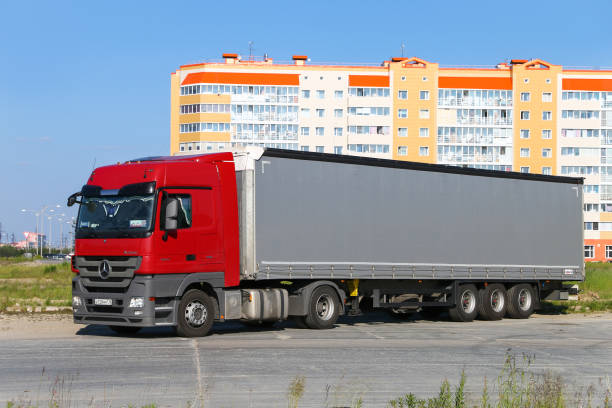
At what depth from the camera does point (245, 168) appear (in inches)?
723

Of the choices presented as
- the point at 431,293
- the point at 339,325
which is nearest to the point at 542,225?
the point at 431,293

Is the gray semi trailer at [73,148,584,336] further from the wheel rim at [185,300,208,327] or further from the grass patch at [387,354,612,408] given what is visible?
the grass patch at [387,354,612,408]

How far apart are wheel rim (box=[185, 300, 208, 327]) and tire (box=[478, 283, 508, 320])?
29.7ft

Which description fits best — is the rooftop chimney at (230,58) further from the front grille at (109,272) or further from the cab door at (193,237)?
the front grille at (109,272)

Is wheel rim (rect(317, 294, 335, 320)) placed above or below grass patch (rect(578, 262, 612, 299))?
above

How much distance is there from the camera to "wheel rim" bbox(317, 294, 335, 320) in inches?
785

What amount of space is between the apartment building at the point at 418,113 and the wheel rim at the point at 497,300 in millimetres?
90163

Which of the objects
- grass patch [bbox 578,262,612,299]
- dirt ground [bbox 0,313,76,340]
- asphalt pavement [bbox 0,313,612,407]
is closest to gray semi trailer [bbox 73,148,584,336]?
asphalt pavement [bbox 0,313,612,407]

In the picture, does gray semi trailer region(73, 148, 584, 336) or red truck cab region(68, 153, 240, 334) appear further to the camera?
gray semi trailer region(73, 148, 584, 336)

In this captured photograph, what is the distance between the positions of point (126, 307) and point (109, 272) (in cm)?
76

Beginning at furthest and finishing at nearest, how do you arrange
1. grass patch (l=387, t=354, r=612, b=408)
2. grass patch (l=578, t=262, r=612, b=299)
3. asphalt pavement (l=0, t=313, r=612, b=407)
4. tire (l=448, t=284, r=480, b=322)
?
grass patch (l=578, t=262, r=612, b=299) < tire (l=448, t=284, r=480, b=322) < asphalt pavement (l=0, t=313, r=612, b=407) < grass patch (l=387, t=354, r=612, b=408)

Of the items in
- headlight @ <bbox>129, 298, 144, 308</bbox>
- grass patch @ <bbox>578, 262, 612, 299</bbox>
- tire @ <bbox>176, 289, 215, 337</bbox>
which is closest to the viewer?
headlight @ <bbox>129, 298, 144, 308</bbox>

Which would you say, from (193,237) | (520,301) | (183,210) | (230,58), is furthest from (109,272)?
(230,58)

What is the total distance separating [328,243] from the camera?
19859mm
